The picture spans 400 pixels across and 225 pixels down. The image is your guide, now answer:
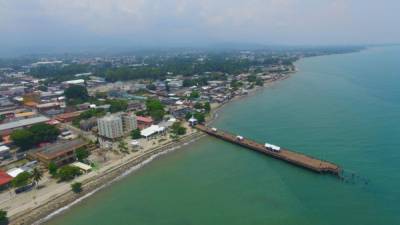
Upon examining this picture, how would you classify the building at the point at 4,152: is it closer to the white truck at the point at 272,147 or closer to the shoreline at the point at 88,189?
the shoreline at the point at 88,189

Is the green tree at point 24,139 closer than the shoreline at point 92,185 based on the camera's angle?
No

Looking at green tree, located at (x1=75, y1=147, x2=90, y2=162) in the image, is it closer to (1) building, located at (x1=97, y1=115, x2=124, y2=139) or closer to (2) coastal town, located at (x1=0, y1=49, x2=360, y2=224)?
(2) coastal town, located at (x1=0, y1=49, x2=360, y2=224)

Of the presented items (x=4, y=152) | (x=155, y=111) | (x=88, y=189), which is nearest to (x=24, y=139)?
(x=4, y=152)

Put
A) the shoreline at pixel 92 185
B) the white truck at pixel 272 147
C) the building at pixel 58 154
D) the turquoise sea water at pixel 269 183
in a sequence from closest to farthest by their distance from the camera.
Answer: the turquoise sea water at pixel 269 183 < the shoreline at pixel 92 185 < the building at pixel 58 154 < the white truck at pixel 272 147

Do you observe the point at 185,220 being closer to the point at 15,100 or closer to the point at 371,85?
the point at 15,100

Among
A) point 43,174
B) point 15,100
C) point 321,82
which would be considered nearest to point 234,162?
point 43,174

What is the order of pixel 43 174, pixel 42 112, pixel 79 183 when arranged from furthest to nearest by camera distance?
pixel 42 112 < pixel 43 174 < pixel 79 183

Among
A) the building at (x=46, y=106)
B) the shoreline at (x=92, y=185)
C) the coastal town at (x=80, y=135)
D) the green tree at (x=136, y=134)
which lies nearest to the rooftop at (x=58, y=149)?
the coastal town at (x=80, y=135)
